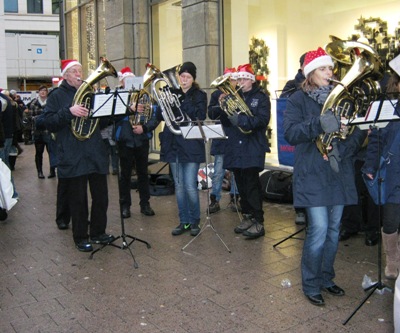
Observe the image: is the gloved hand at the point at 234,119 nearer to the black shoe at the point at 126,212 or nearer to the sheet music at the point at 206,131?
the sheet music at the point at 206,131

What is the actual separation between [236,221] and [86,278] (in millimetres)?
2673

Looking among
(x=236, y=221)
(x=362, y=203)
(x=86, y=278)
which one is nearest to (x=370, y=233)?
(x=362, y=203)

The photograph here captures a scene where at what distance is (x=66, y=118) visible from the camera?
5805mm

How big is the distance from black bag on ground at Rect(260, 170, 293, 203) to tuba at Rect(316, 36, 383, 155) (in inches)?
131

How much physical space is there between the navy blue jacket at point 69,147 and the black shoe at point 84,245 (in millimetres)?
786

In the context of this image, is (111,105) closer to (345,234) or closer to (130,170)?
(130,170)

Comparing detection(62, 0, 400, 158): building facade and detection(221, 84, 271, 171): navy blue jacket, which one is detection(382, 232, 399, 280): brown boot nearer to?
detection(221, 84, 271, 171): navy blue jacket

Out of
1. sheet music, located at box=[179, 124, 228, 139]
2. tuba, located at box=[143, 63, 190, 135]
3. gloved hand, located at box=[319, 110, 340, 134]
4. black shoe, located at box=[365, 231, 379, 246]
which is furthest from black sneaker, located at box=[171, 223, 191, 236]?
gloved hand, located at box=[319, 110, 340, 134]

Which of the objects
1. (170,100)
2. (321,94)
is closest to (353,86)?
(321,94)

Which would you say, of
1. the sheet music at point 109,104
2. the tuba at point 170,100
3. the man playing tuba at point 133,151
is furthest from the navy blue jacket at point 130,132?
the sheet music at point 109,104

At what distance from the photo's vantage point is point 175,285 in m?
5.02

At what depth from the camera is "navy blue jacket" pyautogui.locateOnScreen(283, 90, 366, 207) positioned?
4355mm

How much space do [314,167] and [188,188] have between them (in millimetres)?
2495

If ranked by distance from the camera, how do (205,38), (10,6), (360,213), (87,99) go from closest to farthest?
(87,99)
(360,213)
(205,38)
(10,6)
